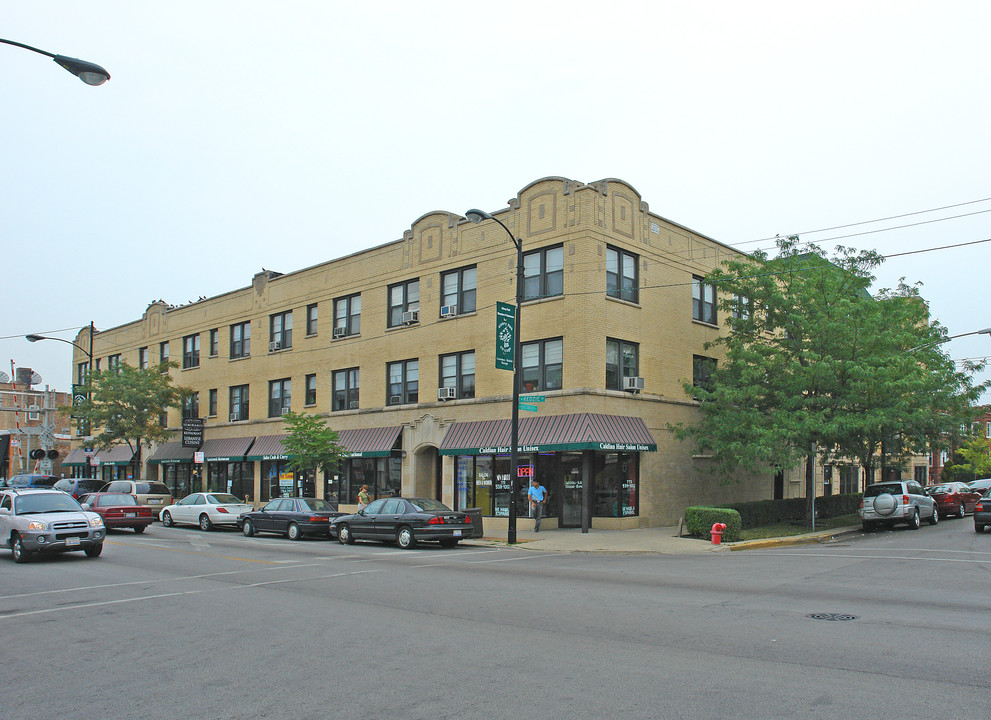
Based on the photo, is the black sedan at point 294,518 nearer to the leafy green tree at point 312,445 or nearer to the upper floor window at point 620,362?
the leafy green tree at point 312,445

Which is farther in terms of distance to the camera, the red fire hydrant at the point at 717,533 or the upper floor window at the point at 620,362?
the upper floor window at the point at 620,362

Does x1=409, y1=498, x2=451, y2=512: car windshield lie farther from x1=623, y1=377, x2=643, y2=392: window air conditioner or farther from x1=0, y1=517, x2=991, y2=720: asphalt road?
x1=623, y1=377, x2=643, y2=392: window air conditioner

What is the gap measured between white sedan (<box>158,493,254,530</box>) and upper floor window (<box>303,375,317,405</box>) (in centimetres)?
709

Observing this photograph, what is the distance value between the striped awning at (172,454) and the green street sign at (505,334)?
25.3 meters

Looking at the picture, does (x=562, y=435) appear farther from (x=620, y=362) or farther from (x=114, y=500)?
(x=114, y=500)

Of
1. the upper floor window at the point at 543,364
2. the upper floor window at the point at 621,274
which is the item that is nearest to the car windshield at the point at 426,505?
the upper floor window at the point at 543,364

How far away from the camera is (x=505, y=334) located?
83.2 feet

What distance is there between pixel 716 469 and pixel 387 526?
12.9 m

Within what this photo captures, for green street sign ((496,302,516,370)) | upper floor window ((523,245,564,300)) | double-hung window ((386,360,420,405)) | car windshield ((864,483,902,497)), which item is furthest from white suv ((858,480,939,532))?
double-hung window ((386,360,420,405))

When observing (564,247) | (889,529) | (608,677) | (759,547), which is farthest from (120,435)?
(608,677)

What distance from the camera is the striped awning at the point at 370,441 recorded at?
106 ft

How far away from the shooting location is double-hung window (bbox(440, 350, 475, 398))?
3042cm

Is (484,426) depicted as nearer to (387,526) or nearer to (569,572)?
(387,526)

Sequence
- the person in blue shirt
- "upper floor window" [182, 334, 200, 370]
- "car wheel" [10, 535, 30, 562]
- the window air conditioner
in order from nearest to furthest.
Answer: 1. "car wheel" [10, 535, 30, 562]
2. the person in blue shirt
3. the window air conditioner
4. "upper floor window" [182, 334, 200, 370]
